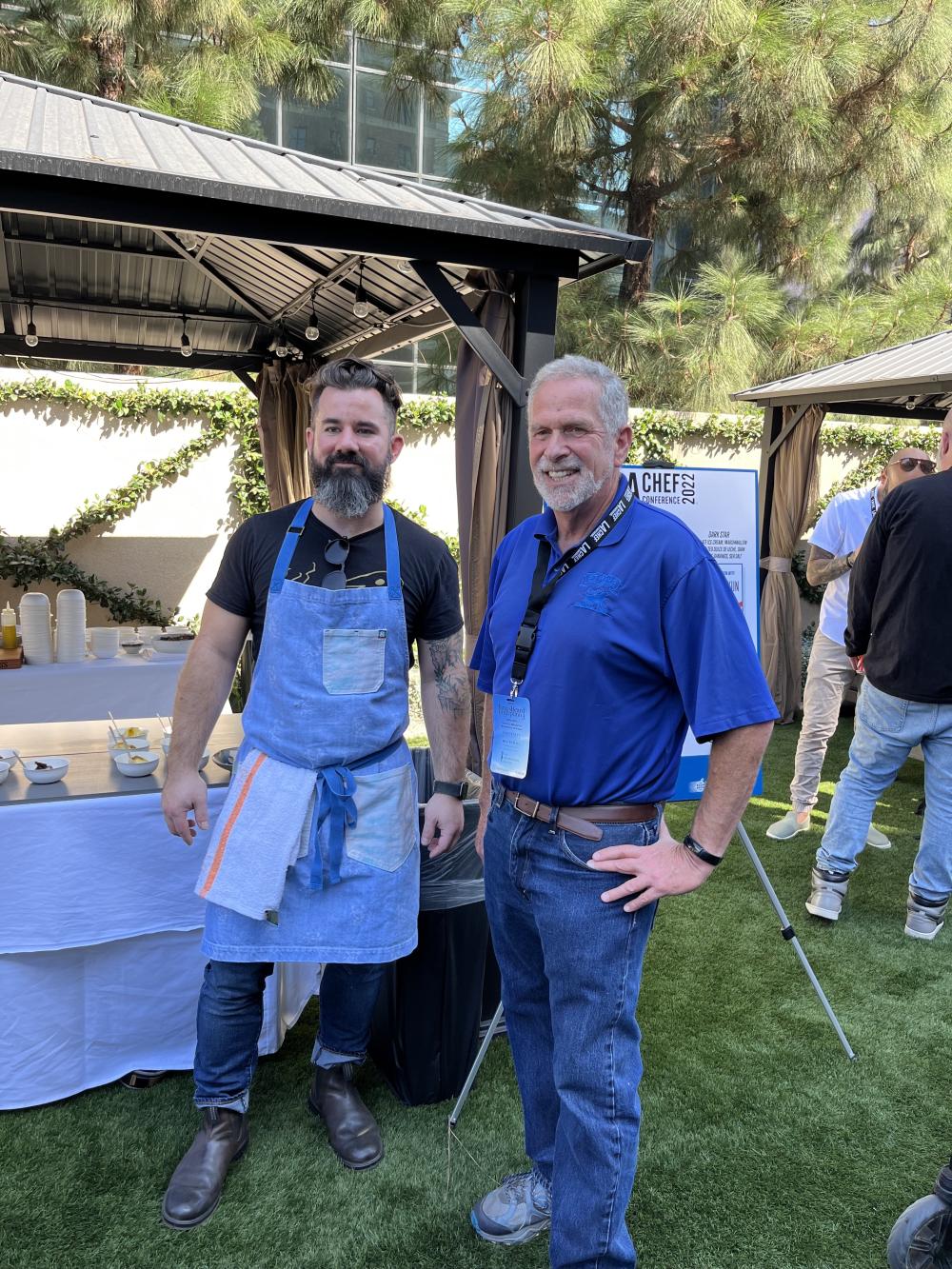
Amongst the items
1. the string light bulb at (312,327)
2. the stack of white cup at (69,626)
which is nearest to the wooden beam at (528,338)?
the string light bulb at (312,327)

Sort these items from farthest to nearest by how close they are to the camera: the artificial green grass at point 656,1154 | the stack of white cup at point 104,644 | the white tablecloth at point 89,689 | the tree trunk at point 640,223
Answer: the tree trunk at point 640,223
the stack of white cup at point 104,644
the white tablecloth at point 89,689
the artificial green grass at point 656,1154

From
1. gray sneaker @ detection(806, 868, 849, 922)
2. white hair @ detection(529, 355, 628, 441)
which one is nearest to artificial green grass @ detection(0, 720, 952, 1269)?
gray sneaker @ detection(806, 868, 849, 922)

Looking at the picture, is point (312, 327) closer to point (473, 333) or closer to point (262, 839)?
point (473, 333)

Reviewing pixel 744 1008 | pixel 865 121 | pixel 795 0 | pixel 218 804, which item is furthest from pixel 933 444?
pixel 218 804

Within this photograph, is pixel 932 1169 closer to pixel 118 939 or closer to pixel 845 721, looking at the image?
pixel 118 939

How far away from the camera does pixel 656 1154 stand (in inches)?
92.4

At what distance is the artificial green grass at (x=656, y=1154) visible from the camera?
2023mm

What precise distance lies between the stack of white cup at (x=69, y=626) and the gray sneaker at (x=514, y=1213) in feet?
11.1

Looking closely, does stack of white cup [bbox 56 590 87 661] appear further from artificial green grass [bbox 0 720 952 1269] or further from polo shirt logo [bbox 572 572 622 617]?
polo shirt logo [bbox 572 572 622 617]

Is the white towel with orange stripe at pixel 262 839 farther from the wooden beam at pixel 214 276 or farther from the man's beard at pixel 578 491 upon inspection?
the wooden beam at pixel 214 276

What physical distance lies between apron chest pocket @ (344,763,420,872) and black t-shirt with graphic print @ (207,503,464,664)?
34 cm

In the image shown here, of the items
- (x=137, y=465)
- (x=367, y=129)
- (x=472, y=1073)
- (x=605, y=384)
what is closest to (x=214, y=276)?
(x=137, y=465)

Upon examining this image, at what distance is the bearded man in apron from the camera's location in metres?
2.08

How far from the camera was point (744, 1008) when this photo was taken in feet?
10.0
